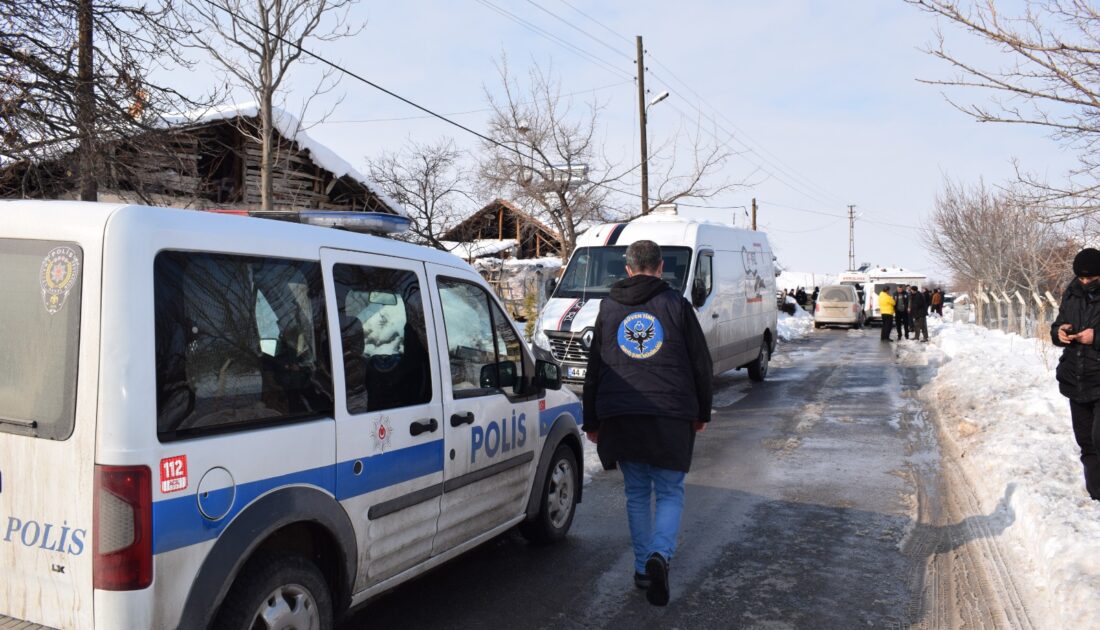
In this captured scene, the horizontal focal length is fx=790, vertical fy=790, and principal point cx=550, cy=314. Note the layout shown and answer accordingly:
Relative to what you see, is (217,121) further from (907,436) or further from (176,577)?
(176,577)

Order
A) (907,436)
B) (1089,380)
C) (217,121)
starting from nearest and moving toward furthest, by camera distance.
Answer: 1. (1089,380)
2. (907,436)
3. (217,121)

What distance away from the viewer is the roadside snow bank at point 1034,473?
423 centimetres

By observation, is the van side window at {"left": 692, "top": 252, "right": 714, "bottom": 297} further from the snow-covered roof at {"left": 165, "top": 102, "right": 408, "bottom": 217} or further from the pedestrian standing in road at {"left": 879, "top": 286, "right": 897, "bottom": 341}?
the pedestrian standing in road at {"left": 879, "top": 286, "right": 897, "bottom": 341}

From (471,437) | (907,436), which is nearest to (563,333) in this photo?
(907,436)

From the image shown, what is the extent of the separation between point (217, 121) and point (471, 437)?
14.2 m

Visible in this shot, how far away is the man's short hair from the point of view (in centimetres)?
461

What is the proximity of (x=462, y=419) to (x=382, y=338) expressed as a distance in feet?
2.29

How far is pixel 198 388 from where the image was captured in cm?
271

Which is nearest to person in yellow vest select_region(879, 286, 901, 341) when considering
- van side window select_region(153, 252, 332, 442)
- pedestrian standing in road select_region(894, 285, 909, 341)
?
pedestrian standing in road select_region(894, 285, 909, 341)

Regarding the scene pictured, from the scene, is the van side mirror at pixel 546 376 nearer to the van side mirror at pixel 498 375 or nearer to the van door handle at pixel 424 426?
the van side mirror at pixel 498 375

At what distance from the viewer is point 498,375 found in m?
4.56

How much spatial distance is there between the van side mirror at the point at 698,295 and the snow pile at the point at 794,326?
10348mm

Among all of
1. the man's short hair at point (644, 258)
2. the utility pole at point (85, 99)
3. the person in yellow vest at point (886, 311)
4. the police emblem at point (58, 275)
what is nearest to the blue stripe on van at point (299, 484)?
the police emblem at point (58, 275)

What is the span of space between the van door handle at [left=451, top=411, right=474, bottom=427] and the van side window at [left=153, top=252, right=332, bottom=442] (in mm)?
913
